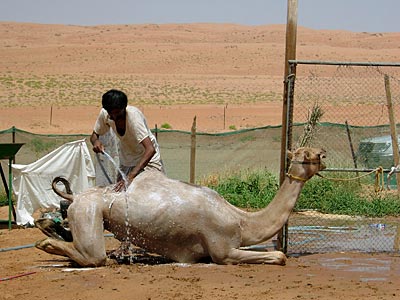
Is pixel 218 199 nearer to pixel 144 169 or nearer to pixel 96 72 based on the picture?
pixel 144 169

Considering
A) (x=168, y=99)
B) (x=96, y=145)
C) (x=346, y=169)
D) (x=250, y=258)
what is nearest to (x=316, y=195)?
(x=346, y=169)

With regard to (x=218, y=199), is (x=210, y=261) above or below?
below

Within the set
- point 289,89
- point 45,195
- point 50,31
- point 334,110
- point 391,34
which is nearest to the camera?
point 289,89

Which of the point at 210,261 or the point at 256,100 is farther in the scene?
the point at 256,100

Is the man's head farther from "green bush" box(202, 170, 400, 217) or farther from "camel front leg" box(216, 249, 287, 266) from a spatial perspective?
"green bush" box(202, 170, 400, 217)

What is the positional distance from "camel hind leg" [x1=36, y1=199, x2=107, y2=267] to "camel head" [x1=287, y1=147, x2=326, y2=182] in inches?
86.0

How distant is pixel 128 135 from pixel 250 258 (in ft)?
6.21

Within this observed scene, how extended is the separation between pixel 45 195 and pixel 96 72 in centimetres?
5977

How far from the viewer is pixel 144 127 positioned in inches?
346

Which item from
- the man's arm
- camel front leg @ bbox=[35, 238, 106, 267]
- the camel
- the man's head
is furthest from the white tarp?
the man's head

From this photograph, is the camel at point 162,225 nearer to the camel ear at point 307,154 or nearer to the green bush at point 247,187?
the camel ear at point 307,154

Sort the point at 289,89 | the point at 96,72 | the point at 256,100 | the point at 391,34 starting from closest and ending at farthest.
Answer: the point at 289,89
the point at 256,100
the point at 96,72
the point at 391,34

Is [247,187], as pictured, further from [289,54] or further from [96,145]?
[96,145]

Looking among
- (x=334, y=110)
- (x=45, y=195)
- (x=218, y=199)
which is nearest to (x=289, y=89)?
(x=218, y=199)
